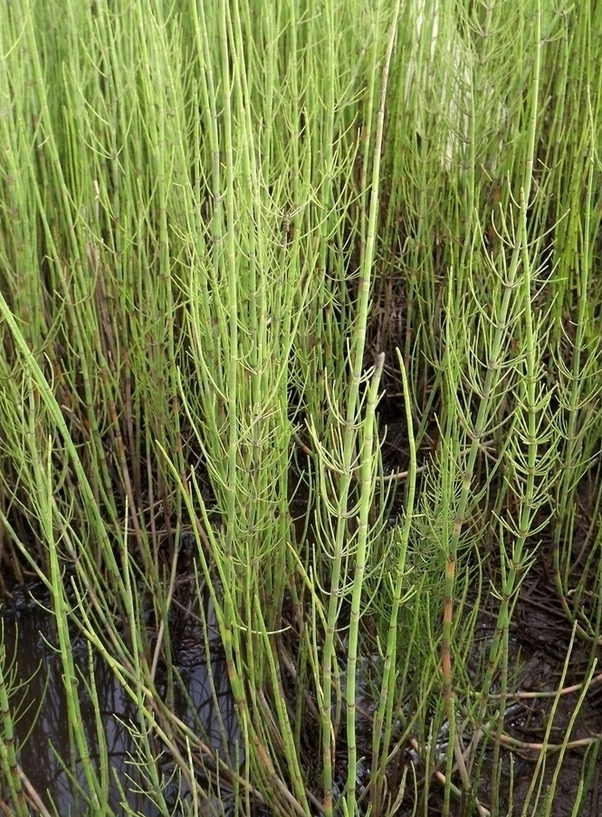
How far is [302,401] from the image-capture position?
1.56 meters

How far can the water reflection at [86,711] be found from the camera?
1.57 m

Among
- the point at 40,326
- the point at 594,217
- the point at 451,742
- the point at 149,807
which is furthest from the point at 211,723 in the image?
the point at 594,217

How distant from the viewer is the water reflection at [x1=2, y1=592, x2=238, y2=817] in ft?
5.15

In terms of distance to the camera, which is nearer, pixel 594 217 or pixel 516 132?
pixel 594 217

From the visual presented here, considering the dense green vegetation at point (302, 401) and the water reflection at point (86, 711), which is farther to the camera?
the water reflection at point (86, 711)

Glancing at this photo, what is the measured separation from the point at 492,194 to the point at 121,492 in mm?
1280

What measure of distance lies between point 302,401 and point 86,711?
36.2 inches

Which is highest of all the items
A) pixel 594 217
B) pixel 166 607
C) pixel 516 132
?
pixel 516 132

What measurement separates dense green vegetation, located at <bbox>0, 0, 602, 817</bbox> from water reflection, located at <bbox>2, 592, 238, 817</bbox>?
1.9 inches

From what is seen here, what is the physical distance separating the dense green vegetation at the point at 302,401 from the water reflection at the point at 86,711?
5 cm

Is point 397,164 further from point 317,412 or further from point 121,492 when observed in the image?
point 121,492

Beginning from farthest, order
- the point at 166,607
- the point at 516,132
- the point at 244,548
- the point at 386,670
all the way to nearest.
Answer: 1. the point at 516,132
2. the point at 166,607
3. the point at 244,548
4. the point at 386,670

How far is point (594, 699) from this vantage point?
5.19 feet

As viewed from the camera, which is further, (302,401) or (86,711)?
(86,711)
